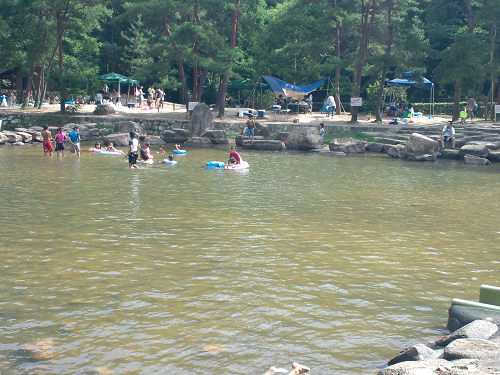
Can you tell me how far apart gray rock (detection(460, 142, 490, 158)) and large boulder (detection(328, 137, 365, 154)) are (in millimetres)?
5538

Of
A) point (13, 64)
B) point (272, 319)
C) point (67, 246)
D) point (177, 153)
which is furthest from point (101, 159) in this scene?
point (13, 64)

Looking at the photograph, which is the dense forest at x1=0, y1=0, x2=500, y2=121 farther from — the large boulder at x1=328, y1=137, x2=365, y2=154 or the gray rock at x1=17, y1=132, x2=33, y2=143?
the gray rock at x1=17, y1=132, x2=33, y2=143

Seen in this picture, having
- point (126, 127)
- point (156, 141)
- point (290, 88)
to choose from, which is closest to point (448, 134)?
point (290, 88)

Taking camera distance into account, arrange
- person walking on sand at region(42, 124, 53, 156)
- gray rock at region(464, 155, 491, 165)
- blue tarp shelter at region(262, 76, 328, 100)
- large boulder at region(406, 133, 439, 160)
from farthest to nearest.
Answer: blue tarp shelter at region(262, 76, 328, 100) → large boulder at region(406, 133, 439, 160) → gray rock at region(464, 155, 491, 165) → person walking on sand at region(42, 124, 53, 156)

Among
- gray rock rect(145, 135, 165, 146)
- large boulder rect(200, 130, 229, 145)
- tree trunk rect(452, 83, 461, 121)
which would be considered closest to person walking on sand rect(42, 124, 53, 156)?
gray rock rect(145, 135, 165, 146)

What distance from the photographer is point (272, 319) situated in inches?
269

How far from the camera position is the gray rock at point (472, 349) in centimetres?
513

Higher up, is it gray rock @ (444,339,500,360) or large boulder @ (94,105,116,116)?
large boulder @ (94,105,116,116)

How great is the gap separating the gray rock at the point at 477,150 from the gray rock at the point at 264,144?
33.4ft

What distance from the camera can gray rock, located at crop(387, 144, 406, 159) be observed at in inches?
1092

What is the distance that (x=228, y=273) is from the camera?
8.42m

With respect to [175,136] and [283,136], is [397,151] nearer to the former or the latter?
[283,136]

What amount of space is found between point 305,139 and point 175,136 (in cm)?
855

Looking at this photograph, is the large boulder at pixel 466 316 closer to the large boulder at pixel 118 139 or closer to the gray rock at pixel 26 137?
the large boulder at pixel 118 139
